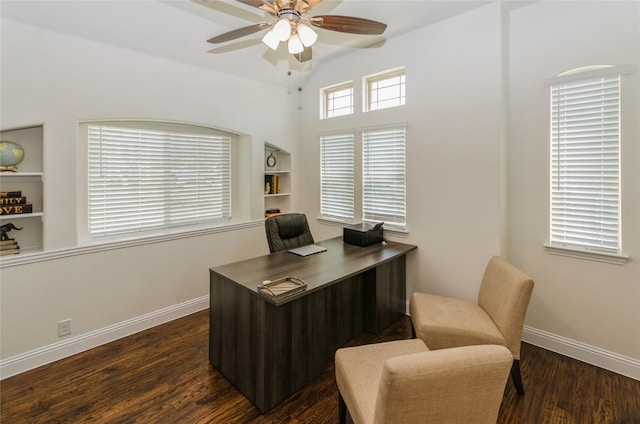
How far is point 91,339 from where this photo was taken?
8.95 ft

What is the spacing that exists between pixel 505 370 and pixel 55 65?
3.64 meters

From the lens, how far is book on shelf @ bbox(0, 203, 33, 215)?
2321mm

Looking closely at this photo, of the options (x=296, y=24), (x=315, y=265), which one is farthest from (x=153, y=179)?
(x=296, y=24)

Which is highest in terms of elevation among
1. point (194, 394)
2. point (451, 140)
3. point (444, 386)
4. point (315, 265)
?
point (451, 140)

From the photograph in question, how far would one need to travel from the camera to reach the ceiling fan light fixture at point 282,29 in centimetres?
174

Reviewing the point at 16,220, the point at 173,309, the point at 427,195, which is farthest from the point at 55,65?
the point at 427,195

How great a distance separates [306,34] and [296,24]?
0.13 meters

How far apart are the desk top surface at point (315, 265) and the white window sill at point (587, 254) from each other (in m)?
1.18

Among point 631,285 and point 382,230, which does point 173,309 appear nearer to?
point 382,230

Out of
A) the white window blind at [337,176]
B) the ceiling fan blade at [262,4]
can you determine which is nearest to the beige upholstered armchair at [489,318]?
the white window blind at [337,176]

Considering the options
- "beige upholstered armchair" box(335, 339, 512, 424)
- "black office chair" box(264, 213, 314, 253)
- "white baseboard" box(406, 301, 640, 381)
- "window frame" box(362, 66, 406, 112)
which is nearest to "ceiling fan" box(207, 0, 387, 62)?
"window frame" box(362, 66, 406, 112)

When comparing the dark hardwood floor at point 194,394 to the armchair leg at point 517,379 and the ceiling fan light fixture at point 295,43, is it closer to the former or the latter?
the armchair leg at point 517,379

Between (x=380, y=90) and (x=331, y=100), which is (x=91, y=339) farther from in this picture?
(x=380, y=90)

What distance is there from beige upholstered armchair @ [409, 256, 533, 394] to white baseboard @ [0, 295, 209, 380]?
8.05 feet
